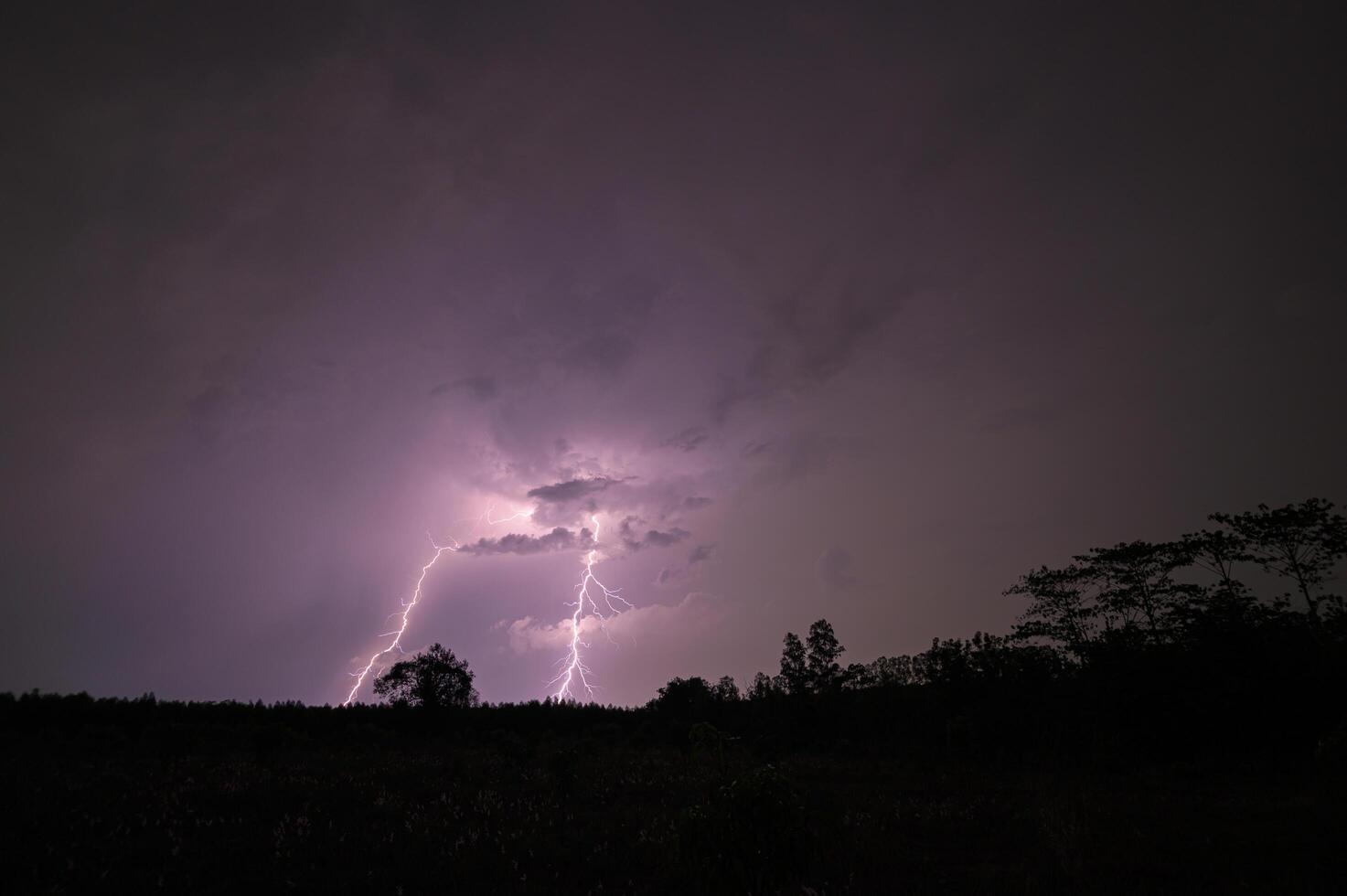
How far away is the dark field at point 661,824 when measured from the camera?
9.03 m

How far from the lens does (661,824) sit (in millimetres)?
13844

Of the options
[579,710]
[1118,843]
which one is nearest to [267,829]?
[1118,843]

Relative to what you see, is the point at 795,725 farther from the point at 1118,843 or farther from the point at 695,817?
the point at 695,817

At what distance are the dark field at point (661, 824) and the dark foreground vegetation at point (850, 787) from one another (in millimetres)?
67

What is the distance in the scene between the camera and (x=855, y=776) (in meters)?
24.1

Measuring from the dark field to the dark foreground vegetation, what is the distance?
7cm

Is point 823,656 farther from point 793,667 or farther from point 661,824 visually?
point 661,824

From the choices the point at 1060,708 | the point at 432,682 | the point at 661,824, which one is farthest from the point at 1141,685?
the point at 432,682

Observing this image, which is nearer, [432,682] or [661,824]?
[661,824]

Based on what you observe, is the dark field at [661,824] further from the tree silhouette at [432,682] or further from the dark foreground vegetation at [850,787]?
the tree silhouette at [432,682]

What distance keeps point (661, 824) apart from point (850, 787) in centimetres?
964

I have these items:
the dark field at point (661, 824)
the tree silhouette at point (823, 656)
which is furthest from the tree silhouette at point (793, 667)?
the dark field at point (661, 824)

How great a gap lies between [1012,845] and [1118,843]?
188 cm

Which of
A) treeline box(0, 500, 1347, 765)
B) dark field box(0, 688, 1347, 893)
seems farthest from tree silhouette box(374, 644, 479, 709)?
dark field box(0, 688, 1347, 893)
